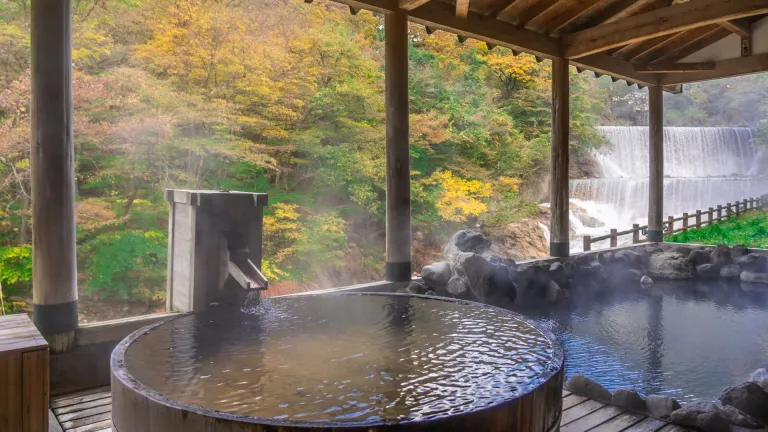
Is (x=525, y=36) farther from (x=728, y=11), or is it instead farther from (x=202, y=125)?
(x=202, y=125)

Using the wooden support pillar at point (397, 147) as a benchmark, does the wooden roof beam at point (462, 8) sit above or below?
above

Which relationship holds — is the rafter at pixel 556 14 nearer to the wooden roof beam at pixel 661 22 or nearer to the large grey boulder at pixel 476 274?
the wooden roof beam at pixel 661 22

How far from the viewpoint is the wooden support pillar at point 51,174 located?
3027 millimetres

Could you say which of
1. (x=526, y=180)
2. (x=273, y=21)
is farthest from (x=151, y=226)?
(x=526, y=180)

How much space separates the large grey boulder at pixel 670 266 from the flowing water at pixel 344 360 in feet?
19.8

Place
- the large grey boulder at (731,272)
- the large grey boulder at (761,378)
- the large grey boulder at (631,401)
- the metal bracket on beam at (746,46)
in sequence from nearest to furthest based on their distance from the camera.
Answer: the large grey boulder at (631,401) → the large grey boulder at (761,378) → the metal bracket on beam at (746,46) → the large grey boulder at (731,272)

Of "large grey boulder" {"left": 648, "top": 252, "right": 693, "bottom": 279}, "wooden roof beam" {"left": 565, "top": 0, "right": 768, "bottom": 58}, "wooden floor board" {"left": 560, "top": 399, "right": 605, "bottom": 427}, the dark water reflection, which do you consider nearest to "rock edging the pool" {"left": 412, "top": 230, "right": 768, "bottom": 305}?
"large grey boulder" {"left": 648, "top": 252, "right": 693, "bottom": 279}

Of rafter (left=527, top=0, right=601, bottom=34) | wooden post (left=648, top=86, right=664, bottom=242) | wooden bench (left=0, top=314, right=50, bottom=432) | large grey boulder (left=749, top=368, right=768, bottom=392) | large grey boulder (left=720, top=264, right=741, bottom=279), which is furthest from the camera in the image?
wooden post (left=648, top=86, right=664, bottom=242)

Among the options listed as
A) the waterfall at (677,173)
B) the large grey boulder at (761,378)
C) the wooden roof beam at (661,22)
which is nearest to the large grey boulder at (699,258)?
the wooden roof beam at (661,22)

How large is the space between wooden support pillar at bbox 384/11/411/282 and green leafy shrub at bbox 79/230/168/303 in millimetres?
3092

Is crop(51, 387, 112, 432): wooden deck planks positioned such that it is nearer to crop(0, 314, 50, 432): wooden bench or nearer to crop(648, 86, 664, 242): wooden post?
crop(0, 314, 50, 432): wooden bench

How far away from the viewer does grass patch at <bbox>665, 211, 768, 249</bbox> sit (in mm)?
11719

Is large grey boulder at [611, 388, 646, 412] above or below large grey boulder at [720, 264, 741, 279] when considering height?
below

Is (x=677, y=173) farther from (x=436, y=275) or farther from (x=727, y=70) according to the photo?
(x=436, y=275)
